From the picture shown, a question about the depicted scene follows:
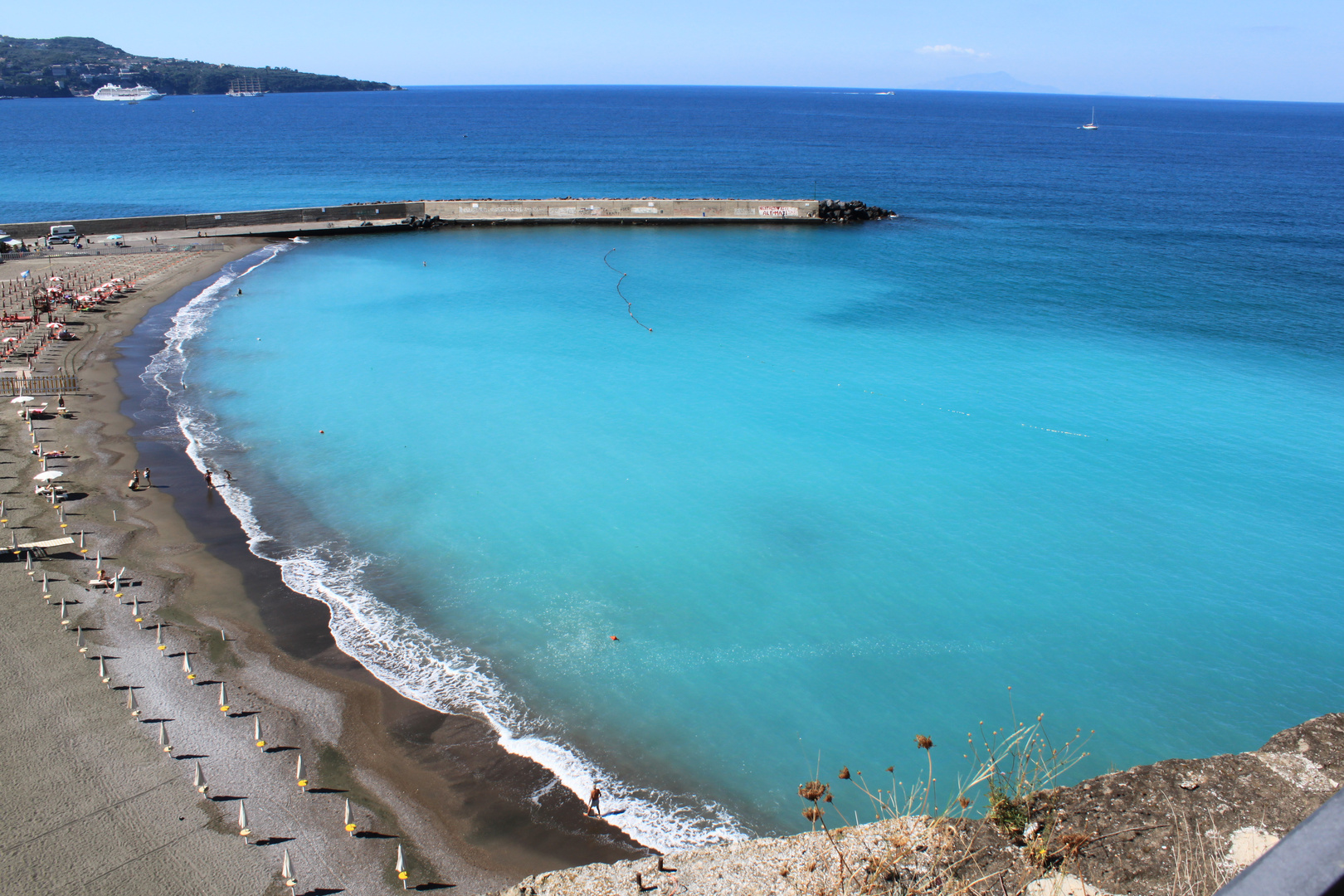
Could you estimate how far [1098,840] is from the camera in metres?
7.93

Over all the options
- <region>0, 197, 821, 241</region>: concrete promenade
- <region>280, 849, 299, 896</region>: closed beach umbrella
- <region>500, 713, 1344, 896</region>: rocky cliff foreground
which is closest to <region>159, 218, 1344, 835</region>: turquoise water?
<region>280, 849, 299, 896</region>: closed beach umbrella

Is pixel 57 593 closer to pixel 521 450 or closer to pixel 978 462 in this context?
pixel 521 450

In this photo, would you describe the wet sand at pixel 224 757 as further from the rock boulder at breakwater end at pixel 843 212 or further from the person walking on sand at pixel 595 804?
the rock boulder at breakwater end at pixel 843 212

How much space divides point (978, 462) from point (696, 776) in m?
18.1

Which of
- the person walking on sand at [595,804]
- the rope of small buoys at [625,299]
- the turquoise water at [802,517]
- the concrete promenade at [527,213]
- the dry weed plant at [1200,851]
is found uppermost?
the concrete promenade at [527,213]

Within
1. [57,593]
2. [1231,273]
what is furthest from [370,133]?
[57,593]

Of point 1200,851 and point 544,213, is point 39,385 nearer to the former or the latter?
point 1200,851

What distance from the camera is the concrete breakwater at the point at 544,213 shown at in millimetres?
68625

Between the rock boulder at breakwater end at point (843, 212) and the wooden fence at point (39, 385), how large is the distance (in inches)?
2353

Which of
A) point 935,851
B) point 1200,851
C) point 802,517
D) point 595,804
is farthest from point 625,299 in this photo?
point 1200,851

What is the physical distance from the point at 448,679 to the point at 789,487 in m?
13.5

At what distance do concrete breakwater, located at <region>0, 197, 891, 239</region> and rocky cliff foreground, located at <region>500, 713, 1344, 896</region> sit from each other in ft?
225

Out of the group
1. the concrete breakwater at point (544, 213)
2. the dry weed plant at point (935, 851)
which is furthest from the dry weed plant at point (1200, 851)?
the concrete breakwater at point (544, 213)

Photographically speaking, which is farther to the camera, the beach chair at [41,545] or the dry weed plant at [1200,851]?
the beach chair at [41,545]
